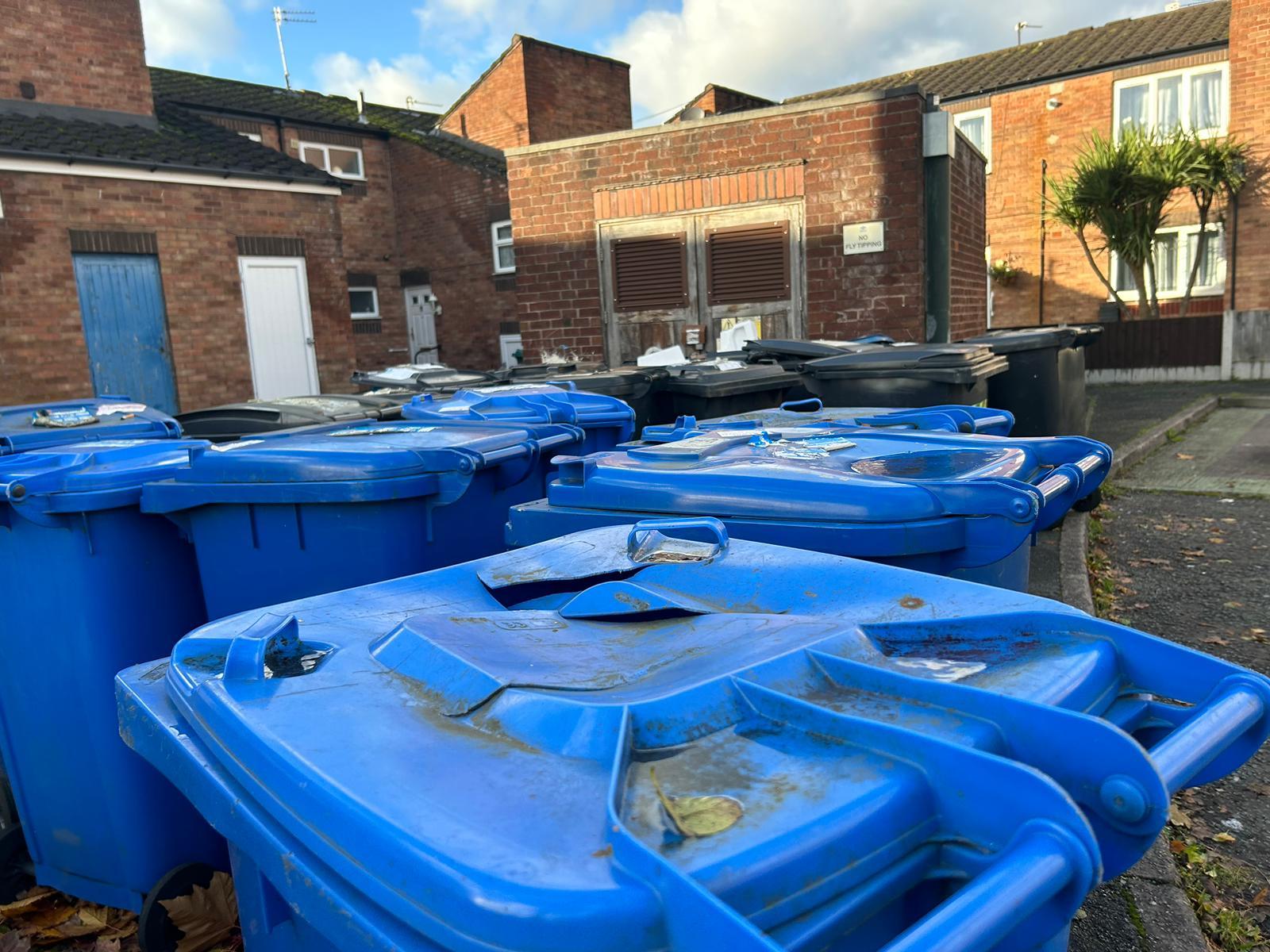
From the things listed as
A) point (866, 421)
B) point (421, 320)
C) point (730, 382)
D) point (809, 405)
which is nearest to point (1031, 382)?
point (730, 382)

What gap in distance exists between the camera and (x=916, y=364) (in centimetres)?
500

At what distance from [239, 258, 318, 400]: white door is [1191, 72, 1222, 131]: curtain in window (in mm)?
18161

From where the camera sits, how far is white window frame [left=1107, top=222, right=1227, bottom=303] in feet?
63.7

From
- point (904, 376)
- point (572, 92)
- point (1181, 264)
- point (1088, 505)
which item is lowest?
point (1088, 505)

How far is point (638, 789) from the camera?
1052mm

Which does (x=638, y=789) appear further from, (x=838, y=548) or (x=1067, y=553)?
(x=1067, y=553)

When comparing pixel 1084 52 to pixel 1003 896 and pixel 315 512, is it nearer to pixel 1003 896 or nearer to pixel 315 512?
pixel 315 512

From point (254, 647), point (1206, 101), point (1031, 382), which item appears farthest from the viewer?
point (1206, 101)

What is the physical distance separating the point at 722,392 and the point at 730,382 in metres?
0.10

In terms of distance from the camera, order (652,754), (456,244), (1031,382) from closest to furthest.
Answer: (652,754) → (1031,382) → (456,244)

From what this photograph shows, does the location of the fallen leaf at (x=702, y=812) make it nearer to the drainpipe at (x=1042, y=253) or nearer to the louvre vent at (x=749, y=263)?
the louvre vent at (x=749, y=263)

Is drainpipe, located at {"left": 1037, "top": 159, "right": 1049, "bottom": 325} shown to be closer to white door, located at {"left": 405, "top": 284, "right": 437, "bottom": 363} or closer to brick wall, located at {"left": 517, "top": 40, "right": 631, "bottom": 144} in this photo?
brick wall, located at {"left": 517, "top": 40, "right": 631, "bottom": 144}

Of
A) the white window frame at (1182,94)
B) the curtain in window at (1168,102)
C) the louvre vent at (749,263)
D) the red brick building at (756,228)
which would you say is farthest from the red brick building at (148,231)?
the curtain in window at (1168,102)

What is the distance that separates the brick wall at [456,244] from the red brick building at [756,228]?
30.4ft
